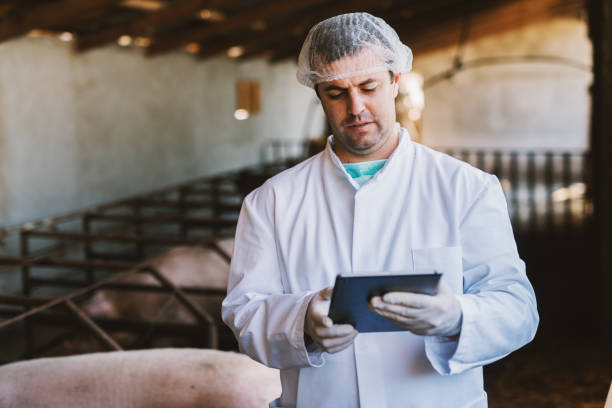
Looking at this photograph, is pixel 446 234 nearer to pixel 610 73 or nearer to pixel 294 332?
pixel 294 332

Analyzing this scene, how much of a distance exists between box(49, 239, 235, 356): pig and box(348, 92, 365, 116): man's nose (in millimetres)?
2189

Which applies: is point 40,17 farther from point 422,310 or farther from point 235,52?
point 422,310

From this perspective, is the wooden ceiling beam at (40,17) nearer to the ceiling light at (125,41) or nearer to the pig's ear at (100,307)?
the ceiling light at (125,41)

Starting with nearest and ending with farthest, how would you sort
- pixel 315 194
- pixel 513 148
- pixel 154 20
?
1. pixel 315 194
2. pixel 154 20
3. pixel 513 148

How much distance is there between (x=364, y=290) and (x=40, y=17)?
540 cm

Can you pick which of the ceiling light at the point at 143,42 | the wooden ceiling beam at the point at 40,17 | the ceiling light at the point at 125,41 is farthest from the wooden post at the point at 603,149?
the ceiling light at the point at 143,42

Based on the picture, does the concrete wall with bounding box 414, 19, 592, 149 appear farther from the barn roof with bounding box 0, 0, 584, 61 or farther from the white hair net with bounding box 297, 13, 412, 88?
the white hair net with bounding box 297, 13, 412, 88

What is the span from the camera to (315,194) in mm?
1436

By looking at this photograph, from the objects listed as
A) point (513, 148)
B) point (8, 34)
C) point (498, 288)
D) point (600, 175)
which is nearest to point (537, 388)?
point (600, 175)

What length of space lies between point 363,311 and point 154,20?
20.3 ft

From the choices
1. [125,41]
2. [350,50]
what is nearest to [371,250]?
[350,50]

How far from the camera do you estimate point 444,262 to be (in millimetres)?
1298

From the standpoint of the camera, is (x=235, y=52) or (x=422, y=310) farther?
(x=235, y=52)

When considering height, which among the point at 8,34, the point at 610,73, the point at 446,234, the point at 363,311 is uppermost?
the point at 8,34
